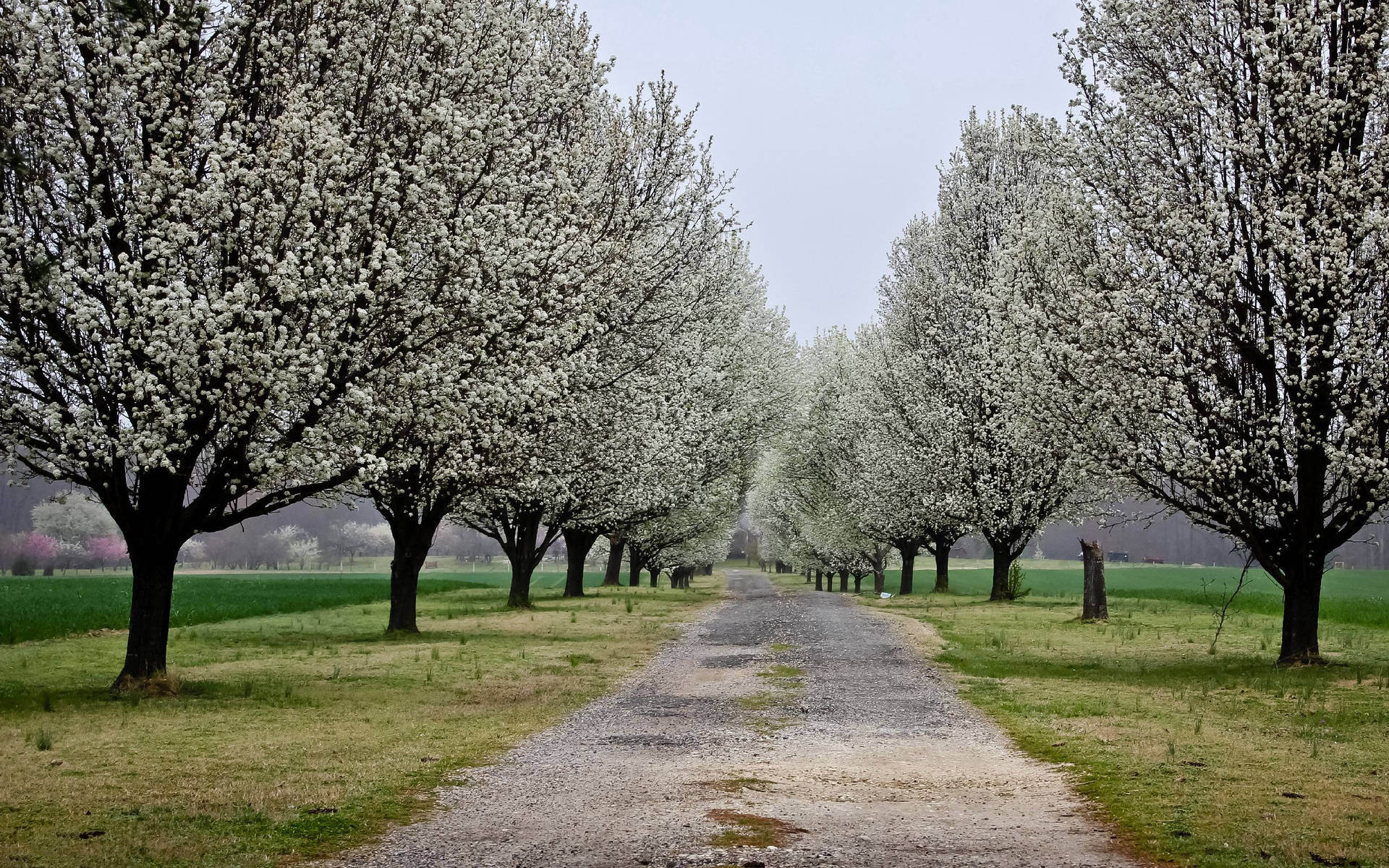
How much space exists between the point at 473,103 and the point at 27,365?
8027 mm

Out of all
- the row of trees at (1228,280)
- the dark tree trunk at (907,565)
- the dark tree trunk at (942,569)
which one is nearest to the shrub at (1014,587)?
the dark tree trunk at (942,569)

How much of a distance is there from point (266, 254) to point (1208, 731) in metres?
14.2

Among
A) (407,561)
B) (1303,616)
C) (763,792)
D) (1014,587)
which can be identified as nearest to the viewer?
(763,792)

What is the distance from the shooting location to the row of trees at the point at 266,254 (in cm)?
1580

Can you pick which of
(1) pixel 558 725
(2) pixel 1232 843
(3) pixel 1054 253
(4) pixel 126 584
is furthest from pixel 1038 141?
(4) pixel 126 584

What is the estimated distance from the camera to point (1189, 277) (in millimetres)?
21484

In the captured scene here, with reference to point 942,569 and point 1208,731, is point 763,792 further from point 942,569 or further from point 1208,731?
point 942,569

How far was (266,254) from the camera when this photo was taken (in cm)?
1578

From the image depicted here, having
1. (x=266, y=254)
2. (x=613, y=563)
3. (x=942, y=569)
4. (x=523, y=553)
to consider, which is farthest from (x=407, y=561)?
(x=942, y=569)

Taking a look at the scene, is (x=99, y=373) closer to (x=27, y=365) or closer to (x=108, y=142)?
(x=27, y=365)

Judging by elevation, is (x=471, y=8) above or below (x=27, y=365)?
above

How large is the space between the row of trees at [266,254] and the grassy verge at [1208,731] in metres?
10.2

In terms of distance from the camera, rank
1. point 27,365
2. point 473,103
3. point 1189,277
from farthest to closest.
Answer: point 1189,277
point 473,103
point 27,365

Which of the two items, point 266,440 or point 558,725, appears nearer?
point 558,725
